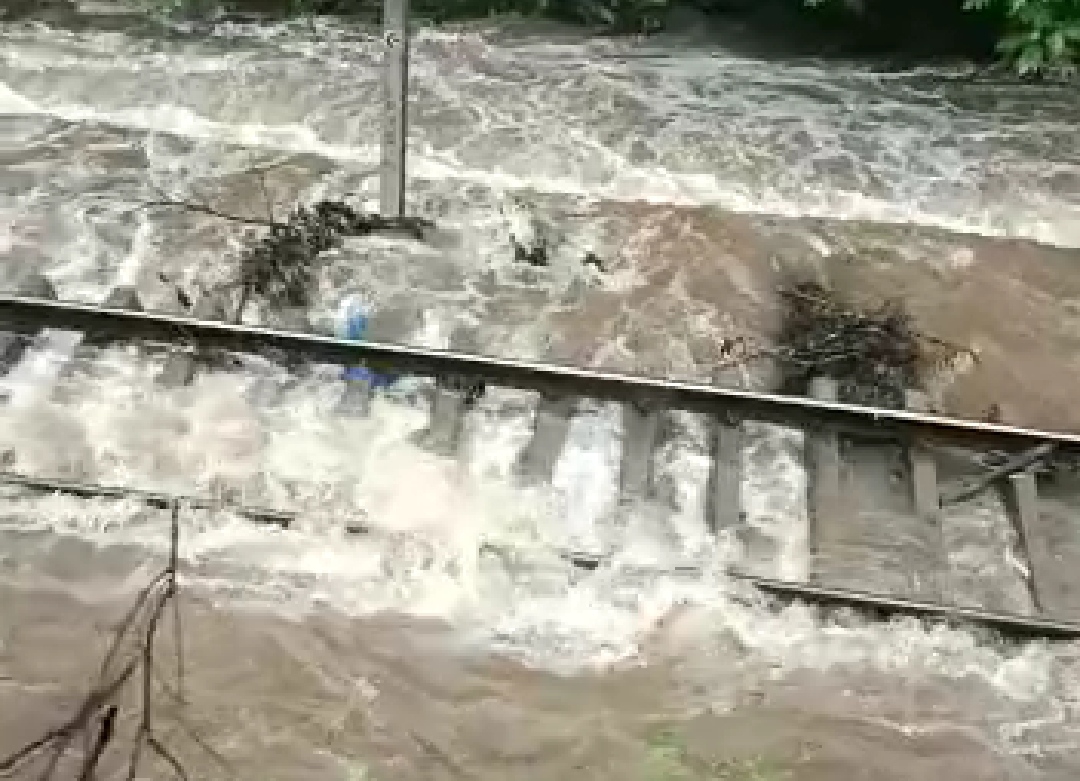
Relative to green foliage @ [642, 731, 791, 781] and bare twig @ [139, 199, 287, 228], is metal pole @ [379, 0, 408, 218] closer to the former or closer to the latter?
bare twig @ [139, 199, 287, 228]

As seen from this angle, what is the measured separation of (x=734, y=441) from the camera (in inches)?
278

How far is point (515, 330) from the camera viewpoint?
26.2 ft

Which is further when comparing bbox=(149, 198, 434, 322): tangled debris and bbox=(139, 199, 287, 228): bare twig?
bbox=(139, 199, 287, 228): bare twig

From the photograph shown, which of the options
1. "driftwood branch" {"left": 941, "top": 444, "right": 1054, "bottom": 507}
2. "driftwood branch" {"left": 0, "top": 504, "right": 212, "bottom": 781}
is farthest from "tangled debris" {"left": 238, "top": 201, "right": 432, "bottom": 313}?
"driftwood branch" {"left": 941, "top": 444, "right": 1054, "bottom": 507}

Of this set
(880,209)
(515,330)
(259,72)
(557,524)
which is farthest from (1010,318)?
(259,72)

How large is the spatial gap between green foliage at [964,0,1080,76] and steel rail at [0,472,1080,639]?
17.8ft

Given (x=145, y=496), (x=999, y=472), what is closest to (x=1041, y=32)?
(x=999, y=472)

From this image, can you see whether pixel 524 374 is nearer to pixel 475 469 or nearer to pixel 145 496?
pixel 475 469

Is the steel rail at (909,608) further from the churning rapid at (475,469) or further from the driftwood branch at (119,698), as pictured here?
the driftwood branch at (119,698)

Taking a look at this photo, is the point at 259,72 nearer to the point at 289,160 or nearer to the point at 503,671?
the point at 289,160

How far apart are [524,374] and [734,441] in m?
1.07

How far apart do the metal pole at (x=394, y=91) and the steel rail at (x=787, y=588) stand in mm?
2485

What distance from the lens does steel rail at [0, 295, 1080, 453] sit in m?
6.97

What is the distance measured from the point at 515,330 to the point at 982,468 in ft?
8.28
